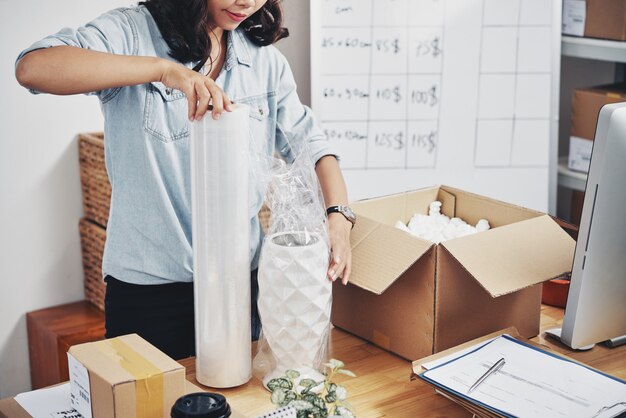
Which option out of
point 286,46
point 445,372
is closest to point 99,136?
point 286,46

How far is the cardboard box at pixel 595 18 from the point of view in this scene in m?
2.56

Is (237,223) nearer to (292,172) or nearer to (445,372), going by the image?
(292,172)

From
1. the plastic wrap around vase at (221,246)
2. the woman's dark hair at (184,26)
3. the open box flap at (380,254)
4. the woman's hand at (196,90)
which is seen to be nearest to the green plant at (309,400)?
the plastic wrap around vase at (221,246)

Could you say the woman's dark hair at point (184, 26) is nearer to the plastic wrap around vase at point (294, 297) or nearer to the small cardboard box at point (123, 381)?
the plastic wrap around vase at point (294, 297)

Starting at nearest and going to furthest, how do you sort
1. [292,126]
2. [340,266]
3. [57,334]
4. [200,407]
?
[200,407], [340,266], [292,126], [57,334]

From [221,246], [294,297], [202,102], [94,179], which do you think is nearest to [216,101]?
[202,102]

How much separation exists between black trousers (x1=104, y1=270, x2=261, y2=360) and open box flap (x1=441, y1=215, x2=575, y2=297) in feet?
1.48

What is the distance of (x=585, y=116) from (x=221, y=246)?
185 cm

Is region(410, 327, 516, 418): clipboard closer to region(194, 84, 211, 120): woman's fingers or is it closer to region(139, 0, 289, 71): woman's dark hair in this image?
region(194, 84, 211, 120): woman's fingers

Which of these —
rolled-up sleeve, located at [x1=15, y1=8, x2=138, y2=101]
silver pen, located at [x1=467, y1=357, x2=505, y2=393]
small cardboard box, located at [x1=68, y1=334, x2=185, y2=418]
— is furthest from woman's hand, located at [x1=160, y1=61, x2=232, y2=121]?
silver pen, located at [x1=467, y1=357, x2=505, y2=393]

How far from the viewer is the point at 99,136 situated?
2582 mm

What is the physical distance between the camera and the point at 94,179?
251cm

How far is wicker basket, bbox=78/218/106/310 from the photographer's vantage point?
2531mm

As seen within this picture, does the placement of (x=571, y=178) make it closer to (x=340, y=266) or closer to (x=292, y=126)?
(x=292, y=126)
